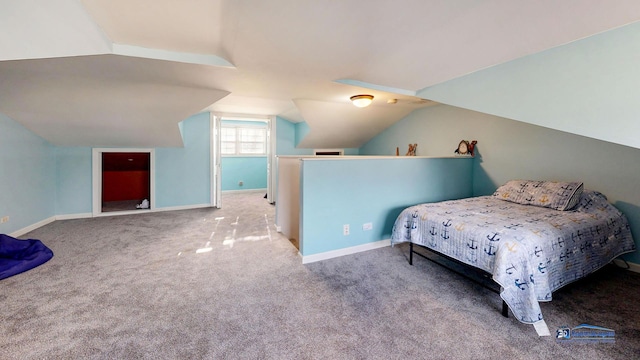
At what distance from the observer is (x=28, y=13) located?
5.64 ft

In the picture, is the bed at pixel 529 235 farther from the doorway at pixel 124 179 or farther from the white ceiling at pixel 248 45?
the doorway at pixel 124 179

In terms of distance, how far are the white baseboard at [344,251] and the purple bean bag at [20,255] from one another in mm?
Answer: 2719

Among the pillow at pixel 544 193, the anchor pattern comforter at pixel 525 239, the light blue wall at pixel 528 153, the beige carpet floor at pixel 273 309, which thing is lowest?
the beige carpet floor at pixel 273 309

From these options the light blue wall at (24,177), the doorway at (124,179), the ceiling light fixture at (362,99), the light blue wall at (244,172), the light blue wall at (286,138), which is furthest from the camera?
the light blue wall at (244,172)

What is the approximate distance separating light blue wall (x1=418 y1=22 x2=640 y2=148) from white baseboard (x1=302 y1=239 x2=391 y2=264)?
190cm

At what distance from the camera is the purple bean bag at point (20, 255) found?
7.98ft

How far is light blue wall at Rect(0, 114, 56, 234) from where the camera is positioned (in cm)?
327

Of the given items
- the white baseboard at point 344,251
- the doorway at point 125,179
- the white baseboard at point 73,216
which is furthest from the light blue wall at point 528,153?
the white baseboard at point 73,216

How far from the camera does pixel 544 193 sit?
286cm

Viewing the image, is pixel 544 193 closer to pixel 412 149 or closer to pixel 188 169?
pixel 412 149

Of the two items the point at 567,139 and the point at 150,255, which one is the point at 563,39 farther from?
the point at 150,255

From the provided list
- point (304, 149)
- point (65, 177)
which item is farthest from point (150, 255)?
point (304, 149)

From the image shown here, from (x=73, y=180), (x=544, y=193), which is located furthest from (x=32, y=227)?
(x=544, y=193)

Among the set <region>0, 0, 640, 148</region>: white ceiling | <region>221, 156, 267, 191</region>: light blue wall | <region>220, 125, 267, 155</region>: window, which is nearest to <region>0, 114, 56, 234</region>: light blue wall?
<region>0, 0, 640, 148</region>: white ceiling
